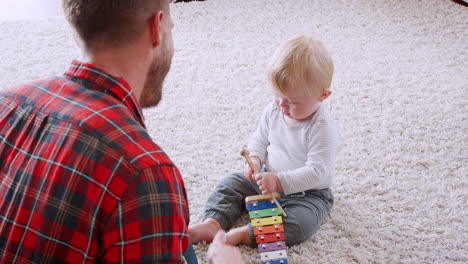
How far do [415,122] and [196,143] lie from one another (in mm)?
738

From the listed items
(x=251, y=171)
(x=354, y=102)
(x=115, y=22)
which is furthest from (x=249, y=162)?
(x=354, y=102)

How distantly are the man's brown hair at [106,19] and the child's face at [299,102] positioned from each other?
48 centimetres

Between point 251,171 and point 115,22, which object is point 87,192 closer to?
point 115,22

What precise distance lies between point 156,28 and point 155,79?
11cm

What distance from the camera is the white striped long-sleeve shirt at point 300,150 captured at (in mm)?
1222

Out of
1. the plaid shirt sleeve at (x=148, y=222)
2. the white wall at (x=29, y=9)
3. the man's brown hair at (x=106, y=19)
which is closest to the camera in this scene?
the plaid shirt sleeve at (x=148, y=222)

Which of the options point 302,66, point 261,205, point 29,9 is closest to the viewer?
point 302,66

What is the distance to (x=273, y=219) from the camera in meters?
1.23

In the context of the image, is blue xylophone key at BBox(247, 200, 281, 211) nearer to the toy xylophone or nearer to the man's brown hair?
the toy xylophone

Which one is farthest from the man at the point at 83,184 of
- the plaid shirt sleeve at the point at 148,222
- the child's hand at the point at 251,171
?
the child's hand at the point at 251,171

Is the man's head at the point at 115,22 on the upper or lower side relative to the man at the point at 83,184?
upper

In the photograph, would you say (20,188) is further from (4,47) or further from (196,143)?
(4,47)

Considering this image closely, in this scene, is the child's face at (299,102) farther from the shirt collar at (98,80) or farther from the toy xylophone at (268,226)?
the shirt collar at (98,80)

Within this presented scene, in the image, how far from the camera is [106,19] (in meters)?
0.78
